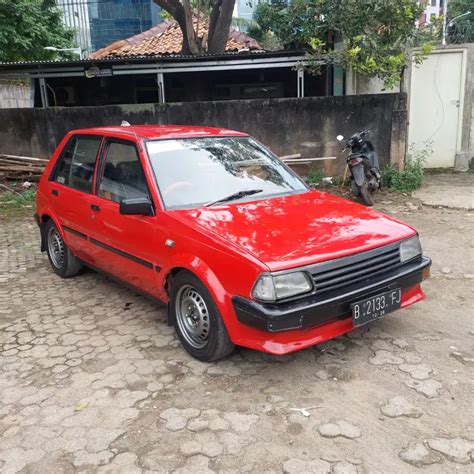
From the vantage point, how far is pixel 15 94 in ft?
55.2

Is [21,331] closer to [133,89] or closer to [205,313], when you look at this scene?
[205,313]

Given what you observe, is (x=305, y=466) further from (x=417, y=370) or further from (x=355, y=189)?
(x=355, y=189)

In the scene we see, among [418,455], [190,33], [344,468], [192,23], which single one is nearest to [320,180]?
[190,33]

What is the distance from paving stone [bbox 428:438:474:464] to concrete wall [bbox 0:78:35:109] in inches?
607

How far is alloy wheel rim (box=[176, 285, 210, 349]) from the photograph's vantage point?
3459mm

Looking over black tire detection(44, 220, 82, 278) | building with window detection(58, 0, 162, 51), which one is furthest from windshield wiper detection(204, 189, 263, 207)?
building with window detection(58, 0, 162, 51)

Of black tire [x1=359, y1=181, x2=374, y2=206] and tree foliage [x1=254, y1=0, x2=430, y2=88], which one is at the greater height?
tree foliage [x1=254, y1=0, x2=430, y2=88]

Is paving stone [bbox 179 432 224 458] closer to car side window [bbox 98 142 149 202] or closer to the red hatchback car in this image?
the red hatchback car

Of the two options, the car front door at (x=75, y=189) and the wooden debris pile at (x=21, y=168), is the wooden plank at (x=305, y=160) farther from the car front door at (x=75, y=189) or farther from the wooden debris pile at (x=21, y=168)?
the car front door at (x=75, y=189)

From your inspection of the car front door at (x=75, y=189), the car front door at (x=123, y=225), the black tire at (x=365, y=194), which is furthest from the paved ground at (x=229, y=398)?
the black tire at (x=365, y=194)

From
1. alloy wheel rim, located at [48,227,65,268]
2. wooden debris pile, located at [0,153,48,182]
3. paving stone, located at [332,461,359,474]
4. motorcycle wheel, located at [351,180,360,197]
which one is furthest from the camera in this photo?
wooden debris pile, located at [0,153,48,182]

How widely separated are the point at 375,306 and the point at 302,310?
61cm

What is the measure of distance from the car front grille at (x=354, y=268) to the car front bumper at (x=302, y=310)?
0.15ft

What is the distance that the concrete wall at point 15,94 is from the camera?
52.6 feet
